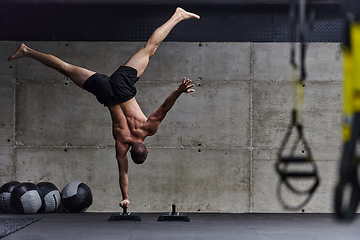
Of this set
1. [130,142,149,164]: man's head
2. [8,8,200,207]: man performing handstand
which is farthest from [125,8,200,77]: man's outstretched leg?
[130,142,149,164]: man's head

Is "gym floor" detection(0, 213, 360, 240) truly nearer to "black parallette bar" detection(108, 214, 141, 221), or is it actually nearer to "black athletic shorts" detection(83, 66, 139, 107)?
"black parallette bar" detection(108, 214, 141, 221)

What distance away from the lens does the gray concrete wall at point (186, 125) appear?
238 inches

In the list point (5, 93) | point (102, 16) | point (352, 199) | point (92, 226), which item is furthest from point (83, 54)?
point (352, 199)

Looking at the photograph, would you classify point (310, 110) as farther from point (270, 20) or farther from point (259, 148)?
point (270, 20)

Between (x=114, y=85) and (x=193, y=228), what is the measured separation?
205 centimetres

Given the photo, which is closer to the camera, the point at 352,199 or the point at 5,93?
the point at 352,199

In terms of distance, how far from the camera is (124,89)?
461 cm

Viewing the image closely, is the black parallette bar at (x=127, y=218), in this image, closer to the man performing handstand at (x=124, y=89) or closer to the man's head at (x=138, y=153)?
the man performing handstand at (x=124, y=89)

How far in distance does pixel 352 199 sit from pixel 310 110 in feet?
16.8

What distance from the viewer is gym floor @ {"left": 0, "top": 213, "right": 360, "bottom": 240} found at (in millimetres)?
3857

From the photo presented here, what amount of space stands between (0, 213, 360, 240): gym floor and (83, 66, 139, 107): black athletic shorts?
160 cm

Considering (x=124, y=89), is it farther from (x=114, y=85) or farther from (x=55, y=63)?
(x=55, y=63)

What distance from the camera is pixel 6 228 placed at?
409 cm

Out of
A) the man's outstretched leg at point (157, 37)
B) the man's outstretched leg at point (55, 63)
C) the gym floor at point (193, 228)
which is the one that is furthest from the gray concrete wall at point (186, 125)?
the man's outstretched leg at point (55, 63)
